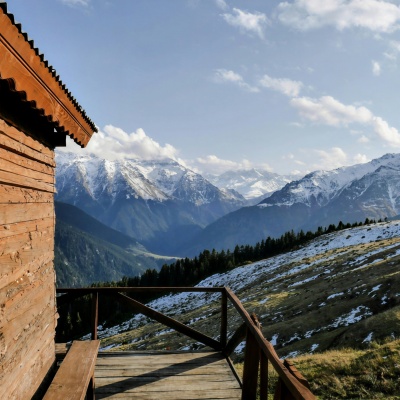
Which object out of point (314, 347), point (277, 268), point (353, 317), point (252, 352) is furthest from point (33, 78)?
point (277, 268)

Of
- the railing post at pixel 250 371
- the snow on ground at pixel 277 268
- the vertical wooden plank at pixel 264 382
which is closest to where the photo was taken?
the vertical wooden plank at pixel 264 382

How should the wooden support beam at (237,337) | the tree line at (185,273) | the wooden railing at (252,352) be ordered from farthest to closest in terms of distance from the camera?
the tree line at (185,273), the wooden support beam at (237,337), the wooden railing at (252,352)

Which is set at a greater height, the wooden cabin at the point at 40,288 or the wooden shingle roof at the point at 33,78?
the wooden shingle roof at the point at 33,78

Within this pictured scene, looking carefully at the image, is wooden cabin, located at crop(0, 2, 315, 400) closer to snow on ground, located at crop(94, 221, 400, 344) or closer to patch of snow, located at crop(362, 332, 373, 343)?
patch of snow, located at crop(362, 332, 373, 343)

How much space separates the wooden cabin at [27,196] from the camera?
3.66 meters

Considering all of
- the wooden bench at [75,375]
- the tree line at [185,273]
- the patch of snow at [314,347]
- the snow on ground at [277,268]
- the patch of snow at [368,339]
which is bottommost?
the tree line at [185,273]

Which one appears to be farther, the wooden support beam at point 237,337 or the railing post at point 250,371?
the wooden support beam at point 237,337

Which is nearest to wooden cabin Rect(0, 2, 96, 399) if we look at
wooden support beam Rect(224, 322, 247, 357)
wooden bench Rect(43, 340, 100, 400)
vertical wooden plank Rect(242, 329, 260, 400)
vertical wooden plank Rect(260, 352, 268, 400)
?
wooden bench Rect(43, 340, 100, 400)

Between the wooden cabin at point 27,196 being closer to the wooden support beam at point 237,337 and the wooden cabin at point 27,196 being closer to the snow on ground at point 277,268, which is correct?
the wooden support beam at point 237,337

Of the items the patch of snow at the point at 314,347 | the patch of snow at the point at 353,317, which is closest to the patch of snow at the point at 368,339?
the patch of snow at the point at 314,347

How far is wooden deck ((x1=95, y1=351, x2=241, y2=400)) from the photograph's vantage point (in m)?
6.95

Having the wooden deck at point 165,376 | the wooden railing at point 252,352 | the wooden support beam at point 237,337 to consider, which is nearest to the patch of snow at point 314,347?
the wooden railing at point 252,352

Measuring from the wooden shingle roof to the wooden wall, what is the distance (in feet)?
1.94

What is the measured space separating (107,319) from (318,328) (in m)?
86.9
